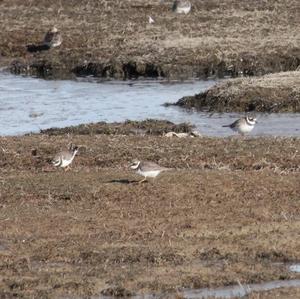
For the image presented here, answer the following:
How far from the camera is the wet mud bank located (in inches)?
1108

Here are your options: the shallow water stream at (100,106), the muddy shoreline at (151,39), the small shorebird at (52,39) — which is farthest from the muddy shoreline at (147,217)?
the small shorebird at (52,39)

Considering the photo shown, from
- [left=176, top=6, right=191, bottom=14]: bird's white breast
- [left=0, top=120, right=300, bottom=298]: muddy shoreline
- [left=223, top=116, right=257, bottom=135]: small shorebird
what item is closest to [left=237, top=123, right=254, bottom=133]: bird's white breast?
[left=223, top=116, right=257, bottom=135]: small shorebird

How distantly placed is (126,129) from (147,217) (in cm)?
905

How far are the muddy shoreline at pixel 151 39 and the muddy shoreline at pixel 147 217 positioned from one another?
13643 mm

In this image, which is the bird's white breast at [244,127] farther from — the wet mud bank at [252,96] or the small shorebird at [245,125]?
the wet mud bank at [252,96]

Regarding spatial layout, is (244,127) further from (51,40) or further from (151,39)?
(51,40)

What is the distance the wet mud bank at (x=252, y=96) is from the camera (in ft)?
92.3

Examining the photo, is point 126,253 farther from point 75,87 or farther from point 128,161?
point 75,87

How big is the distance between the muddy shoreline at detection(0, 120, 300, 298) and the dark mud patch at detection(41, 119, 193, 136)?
301 cm

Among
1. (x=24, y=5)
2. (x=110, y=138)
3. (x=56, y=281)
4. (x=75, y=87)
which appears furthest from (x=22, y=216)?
(x=24, y=5)

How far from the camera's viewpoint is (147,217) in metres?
15.9

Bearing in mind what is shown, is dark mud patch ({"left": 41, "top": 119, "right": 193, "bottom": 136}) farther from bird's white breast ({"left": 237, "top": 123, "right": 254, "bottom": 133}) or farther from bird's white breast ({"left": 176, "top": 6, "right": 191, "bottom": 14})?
bird's white breast ({"left": 176, "top": 6, "right": 191, "bottom": 14})

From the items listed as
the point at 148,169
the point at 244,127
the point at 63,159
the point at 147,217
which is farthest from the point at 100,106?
the point at 147,217

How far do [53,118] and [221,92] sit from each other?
452 cm
